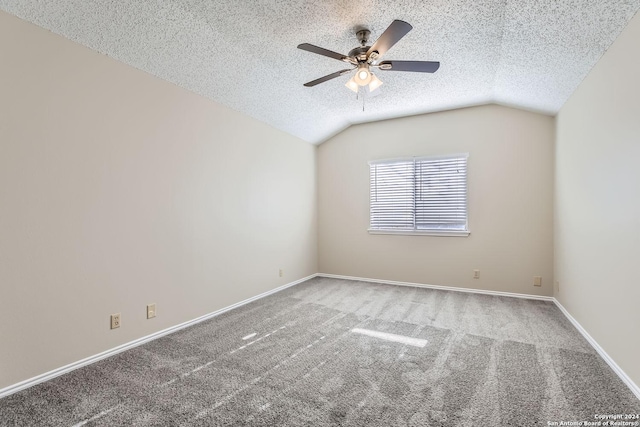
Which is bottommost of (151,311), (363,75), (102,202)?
(151,311)

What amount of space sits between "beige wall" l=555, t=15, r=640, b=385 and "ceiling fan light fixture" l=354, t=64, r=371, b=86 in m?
1.75

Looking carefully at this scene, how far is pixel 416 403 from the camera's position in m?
1.83

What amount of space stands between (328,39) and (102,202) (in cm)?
243

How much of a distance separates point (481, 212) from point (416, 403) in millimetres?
3325

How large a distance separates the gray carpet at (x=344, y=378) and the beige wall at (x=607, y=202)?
0.30 m

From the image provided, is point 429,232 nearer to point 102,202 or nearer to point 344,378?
point 344,378

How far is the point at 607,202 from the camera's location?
7.80 ft

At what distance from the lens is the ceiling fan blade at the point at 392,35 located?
193 cm

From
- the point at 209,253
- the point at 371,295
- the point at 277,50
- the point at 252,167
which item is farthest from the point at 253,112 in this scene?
the point at 371,295

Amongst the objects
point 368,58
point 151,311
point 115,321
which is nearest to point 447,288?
point 368,58

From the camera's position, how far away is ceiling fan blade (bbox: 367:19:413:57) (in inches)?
76.1

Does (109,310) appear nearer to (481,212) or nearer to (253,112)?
(253,112)

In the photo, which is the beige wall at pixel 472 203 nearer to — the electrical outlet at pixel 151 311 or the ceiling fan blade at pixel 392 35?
the ceiling fan blade at pixel 392 35

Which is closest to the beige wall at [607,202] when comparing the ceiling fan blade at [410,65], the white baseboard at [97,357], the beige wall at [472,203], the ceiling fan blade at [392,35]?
the beige wall at [472,203]
